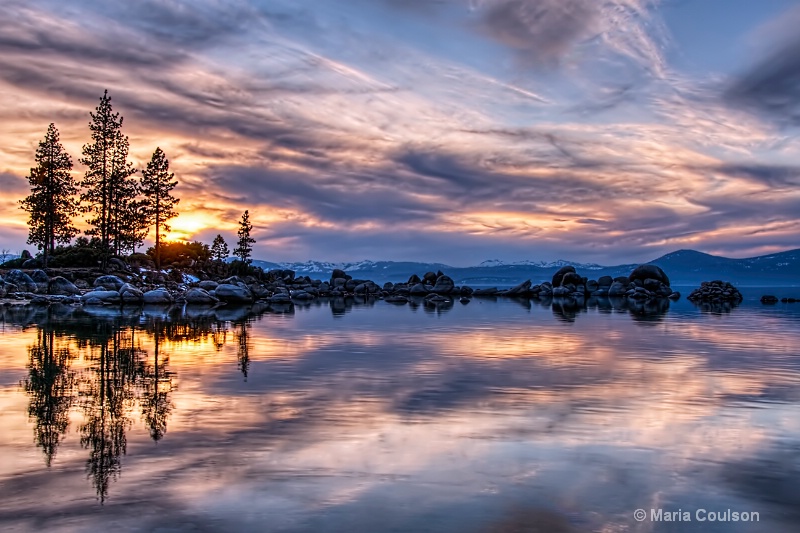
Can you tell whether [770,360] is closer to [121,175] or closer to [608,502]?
[608,502]

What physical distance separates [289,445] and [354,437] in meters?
1.20

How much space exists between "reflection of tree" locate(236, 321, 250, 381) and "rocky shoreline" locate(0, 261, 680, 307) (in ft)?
68.3

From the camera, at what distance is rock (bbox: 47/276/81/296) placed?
55375mm

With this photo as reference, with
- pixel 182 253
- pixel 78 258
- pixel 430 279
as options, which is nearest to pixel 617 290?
pixel 430 279

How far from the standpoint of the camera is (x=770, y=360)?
23.2 meters

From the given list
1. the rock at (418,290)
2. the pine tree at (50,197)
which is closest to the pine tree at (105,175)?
the pine tree at (50,197)

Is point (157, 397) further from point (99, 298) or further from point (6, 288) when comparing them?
point (6, 288)

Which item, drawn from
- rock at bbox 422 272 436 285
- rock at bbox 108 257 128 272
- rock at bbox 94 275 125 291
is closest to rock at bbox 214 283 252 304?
rock at bbox 94 275 125 291

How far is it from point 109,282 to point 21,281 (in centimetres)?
739

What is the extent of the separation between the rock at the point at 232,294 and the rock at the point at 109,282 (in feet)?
30.1

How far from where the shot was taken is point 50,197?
7306cm

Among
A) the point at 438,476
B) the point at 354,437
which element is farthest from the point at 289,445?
the point at 438,476

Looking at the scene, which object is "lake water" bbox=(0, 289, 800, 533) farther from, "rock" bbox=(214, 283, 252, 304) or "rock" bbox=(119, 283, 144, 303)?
"rock" bbox=(214, 283, 252, 304)

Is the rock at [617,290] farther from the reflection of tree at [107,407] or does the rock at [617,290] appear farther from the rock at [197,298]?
the reflection of tree at [107,407]
